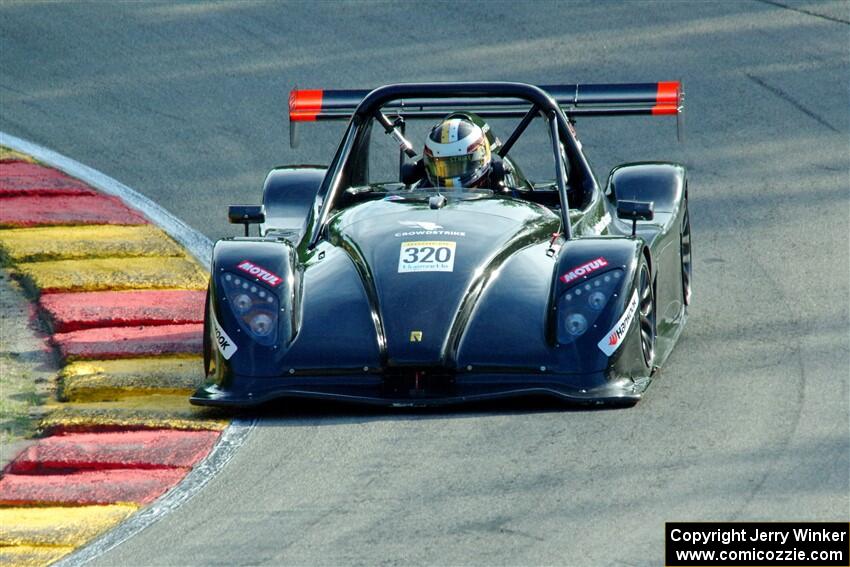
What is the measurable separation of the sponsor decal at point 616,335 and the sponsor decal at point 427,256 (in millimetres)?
770

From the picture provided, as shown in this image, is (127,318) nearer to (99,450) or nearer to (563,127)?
(99,450)

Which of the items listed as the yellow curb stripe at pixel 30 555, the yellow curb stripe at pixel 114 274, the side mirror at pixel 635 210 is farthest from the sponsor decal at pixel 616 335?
the yellow curb stripe at pixel 114 274

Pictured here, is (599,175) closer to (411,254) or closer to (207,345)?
(411,254)

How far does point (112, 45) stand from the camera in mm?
15305

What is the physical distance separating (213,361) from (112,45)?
7.76 m

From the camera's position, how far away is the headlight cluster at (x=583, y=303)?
7.74m

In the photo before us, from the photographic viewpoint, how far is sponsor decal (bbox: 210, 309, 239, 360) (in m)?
A: 7.93

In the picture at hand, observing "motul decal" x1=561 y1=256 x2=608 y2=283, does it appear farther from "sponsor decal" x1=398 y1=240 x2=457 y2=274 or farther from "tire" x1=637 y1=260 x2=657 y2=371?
"sponsor decal" x1=398 y1=240 x2=457 y2=274

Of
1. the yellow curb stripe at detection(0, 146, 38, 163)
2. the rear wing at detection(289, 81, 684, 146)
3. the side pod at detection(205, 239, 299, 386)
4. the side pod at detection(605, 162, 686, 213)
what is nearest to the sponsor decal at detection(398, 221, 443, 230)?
the side pod at detection(205, 239, 299, 386)

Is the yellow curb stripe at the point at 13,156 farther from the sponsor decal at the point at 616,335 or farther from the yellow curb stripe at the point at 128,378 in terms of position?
the sponsor decal at the point at 616,335

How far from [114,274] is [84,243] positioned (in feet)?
2.03

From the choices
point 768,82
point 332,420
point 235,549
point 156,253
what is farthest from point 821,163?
point 235,549

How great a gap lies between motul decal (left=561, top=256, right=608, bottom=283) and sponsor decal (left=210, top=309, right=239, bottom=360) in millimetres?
1495

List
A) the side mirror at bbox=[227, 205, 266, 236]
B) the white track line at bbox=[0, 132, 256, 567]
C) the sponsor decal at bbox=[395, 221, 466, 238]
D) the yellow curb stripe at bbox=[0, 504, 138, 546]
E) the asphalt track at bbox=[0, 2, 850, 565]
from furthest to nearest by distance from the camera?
the side mirror at bbox=[227, 205, 266, 236]
the sponsor decal at bbox=[395, 221, 466, 238]
the yellow curb stripe at bbox=[0, 504, 138, 546]
the white track line at bbox=[0, 132, 256, 567]
the asphalt track at bbox=[0, 2, 850, 565]
